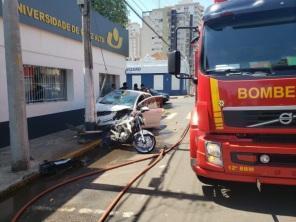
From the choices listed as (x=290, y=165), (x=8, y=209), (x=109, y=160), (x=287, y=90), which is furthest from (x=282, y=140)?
(x=109, y=160)

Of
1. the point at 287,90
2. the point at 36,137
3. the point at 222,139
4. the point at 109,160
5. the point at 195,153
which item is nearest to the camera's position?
the point at 287,90

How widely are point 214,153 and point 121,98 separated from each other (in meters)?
8.09

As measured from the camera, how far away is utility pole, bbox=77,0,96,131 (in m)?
10.6

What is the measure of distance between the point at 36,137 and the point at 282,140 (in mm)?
8106

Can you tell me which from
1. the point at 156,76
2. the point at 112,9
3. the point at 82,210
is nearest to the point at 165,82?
the point at 156,76

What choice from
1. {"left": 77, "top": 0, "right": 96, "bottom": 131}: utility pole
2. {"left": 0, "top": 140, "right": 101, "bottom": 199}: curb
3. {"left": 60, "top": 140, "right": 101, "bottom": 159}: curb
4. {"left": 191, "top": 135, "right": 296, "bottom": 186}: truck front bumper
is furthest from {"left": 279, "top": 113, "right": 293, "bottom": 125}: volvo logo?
{"left": 77, "top": 0, "right": 96, "bottom": 131}: utility pole

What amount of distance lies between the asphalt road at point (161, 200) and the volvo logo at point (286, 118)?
1.26 meters

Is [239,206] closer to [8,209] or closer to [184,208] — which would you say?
[184,208]

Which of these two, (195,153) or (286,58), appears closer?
(286,58)

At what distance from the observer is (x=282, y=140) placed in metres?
4.80

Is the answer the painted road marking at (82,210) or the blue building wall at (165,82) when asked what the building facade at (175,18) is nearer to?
the blue building wall at (165,82)

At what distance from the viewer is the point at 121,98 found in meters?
12.8

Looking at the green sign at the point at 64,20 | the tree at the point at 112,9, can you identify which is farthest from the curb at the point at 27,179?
the tree at the point at 112,9

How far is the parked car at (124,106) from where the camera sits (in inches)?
456
